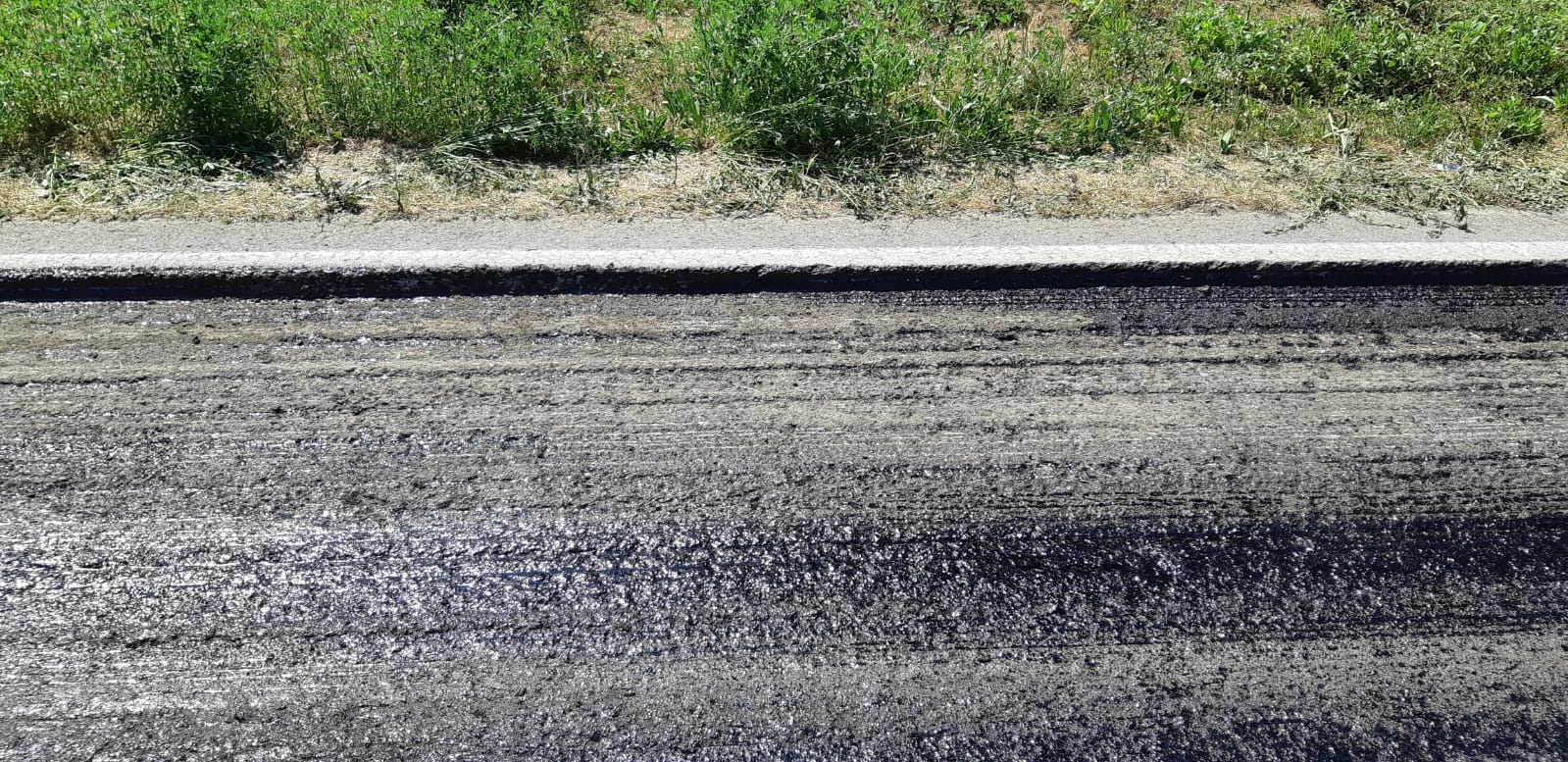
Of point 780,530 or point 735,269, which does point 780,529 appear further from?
point 735,269

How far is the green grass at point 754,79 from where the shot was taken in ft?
16.6

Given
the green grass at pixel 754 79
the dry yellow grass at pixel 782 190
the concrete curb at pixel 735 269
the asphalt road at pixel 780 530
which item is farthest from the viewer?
the green grass at pixel 754 79

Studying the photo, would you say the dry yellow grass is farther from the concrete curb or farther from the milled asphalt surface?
the milled asphalt surface

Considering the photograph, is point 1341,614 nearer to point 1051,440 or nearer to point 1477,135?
point 1051,440

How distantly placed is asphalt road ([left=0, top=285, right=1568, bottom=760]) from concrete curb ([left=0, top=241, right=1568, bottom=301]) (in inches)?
4.4

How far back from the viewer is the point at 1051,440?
3207 millimetres

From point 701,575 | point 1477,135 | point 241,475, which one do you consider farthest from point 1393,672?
point 1477,135

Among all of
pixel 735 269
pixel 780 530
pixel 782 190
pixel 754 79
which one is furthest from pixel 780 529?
pixel 754 79

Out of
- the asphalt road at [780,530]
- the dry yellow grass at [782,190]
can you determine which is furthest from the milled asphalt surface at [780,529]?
the dry yellow grass at [782,190]

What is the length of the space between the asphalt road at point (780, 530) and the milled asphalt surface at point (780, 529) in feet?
0.04

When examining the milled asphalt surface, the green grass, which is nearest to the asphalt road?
the milled asphalt surface

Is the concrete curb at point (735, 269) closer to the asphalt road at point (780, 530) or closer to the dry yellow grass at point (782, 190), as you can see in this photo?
the asphalt road at point (780, 530)

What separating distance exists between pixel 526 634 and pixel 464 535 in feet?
1.25

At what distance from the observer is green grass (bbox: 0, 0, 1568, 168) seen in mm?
5055
